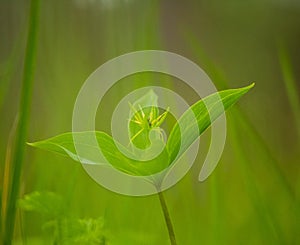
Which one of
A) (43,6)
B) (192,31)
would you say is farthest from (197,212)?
(43,6)

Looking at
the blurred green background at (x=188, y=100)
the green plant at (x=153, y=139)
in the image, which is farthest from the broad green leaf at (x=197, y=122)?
the blurred green background at (x=188, y=100)

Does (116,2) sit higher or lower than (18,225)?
higher

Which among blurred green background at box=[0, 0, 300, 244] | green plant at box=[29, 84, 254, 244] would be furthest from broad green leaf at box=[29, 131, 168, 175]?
blurred green background at box=[0, 0, 300, 244]

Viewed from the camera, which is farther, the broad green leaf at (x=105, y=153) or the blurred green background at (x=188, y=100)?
the blurred green background at (x=188, y=100)

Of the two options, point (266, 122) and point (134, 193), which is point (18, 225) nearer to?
point (134, 193)

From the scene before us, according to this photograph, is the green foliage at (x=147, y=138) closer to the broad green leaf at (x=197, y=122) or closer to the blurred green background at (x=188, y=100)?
the broad green leaf at (x=197, y=122)

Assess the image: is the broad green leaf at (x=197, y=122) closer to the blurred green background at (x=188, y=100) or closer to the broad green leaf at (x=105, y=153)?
the broad green leaf at (x=105, y=153)

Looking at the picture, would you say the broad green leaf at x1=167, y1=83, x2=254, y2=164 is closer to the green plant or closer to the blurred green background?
the green plant
